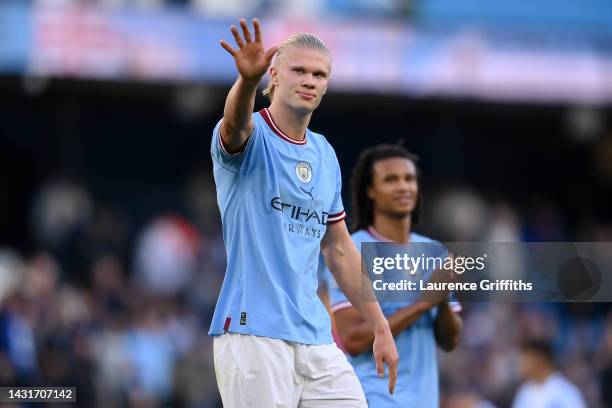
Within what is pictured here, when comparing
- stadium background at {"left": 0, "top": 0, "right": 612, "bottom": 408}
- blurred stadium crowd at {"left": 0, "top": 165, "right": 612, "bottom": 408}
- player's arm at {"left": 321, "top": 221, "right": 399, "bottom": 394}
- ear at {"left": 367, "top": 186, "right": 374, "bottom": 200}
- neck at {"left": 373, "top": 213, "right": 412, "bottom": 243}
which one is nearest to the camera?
player's arm at {"left": 321, "top": 221, "right": 399, "bottom": 394}

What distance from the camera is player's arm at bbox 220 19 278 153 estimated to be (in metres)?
4.39

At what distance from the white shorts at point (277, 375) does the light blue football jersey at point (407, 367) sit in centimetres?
115

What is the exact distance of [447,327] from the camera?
20.5 feet

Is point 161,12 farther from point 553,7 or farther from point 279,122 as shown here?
point 279,122

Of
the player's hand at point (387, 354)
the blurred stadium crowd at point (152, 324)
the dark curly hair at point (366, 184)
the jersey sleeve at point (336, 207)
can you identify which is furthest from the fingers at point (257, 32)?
the blurred stadium crowd at point (152, 324)

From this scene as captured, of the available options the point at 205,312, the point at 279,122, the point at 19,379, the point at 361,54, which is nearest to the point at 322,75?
the point at 279,122

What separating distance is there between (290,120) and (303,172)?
0.23 metres

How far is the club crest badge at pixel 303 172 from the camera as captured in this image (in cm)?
485

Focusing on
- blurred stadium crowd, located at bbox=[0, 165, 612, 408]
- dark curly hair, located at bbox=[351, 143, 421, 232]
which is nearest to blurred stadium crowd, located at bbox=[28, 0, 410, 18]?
blurred stadium crowd, located at bbox=[0, 165, 612, 408]

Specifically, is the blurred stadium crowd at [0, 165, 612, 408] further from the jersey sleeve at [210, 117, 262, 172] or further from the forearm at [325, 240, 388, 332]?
the jersey sleeve at [210, 117, 262, 172]

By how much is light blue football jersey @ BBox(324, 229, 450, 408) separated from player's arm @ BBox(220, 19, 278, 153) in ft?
5.68

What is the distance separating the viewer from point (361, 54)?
18859 millimetres

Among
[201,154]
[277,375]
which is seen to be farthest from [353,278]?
[201,154]

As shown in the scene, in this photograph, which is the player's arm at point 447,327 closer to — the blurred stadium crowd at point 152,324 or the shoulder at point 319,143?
the shoulder at point 319,143
